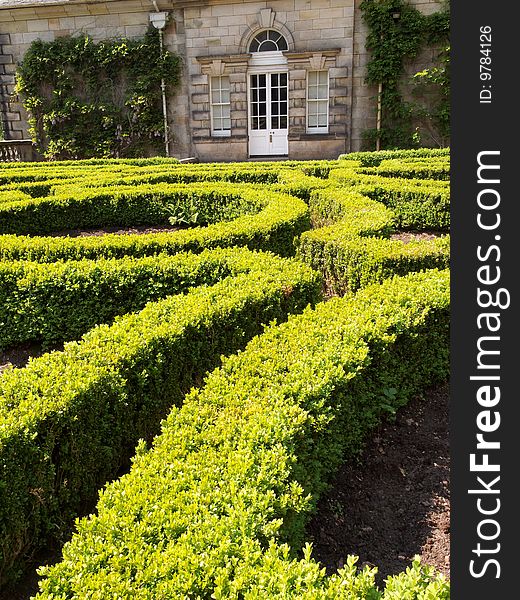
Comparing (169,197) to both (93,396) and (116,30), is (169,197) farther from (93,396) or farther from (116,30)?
(116,30)

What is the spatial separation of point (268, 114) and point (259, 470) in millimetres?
18403

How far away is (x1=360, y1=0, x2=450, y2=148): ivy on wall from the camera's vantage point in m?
17.4

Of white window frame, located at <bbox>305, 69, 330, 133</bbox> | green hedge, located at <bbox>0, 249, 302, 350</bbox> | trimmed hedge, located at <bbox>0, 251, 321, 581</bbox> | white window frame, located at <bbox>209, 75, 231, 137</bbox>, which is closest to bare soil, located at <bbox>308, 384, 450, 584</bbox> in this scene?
trimmed hedge, located at <bbox>0, 251, 321, 581</bbox>

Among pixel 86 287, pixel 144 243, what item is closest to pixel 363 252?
pixel 144 243

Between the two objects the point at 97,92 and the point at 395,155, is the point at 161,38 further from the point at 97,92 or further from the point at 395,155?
the point at 395,155

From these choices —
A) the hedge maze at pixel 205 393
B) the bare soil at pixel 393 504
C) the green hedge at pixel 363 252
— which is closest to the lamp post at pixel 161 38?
the hedge maze at pixel 205 393

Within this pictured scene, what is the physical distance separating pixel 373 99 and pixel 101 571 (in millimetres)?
18494

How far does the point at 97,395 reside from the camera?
3318 millimetres

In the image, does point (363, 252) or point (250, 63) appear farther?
point (250, 63)

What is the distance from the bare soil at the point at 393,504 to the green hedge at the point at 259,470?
19 centimetres

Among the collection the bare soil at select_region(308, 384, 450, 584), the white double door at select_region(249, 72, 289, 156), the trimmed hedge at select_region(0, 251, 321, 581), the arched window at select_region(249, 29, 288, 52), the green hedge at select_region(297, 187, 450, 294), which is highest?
the arched window at select_region(249, 29, 288, 52)

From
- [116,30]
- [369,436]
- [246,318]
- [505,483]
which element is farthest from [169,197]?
[116,30]

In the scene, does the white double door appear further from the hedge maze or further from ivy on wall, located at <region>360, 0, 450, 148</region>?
the hedge maze

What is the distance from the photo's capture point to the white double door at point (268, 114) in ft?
62.6
